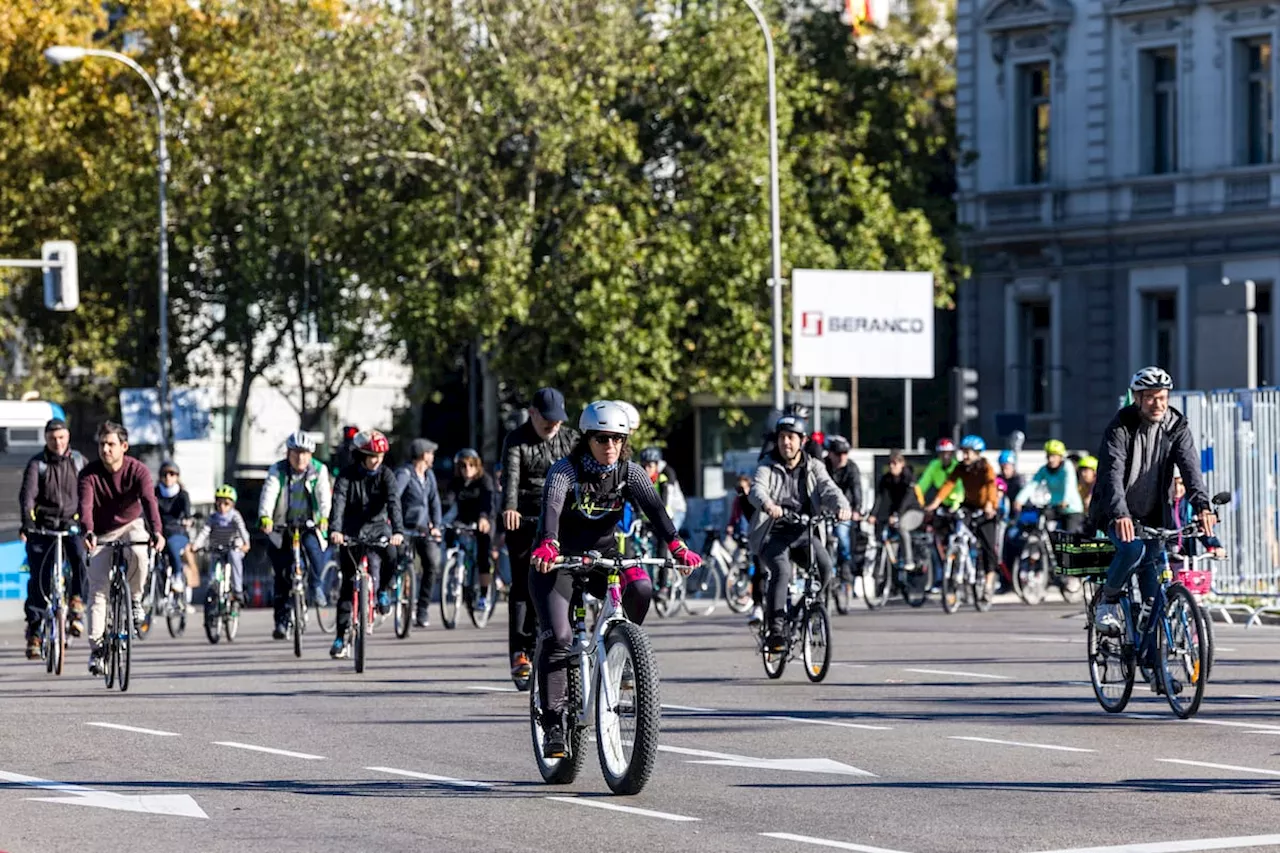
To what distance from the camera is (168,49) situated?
49.8 m

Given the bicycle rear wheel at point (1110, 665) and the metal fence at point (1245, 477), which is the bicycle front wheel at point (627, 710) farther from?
the metal fence at point (1245, 477)

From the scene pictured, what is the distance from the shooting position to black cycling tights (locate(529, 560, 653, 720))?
11.4 meters

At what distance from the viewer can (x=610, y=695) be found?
1109 centimetres

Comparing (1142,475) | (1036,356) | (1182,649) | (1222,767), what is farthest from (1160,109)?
(1222,767)

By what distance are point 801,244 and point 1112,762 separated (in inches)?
1228

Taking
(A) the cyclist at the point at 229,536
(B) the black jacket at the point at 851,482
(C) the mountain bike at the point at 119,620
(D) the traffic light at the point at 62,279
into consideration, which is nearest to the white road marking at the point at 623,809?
(C) the mountain bike at the point at 119,620

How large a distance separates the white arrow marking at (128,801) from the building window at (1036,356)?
36.3 metres

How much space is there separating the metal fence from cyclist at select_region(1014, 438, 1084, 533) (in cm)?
352

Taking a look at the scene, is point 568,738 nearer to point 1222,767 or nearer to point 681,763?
point 681,763

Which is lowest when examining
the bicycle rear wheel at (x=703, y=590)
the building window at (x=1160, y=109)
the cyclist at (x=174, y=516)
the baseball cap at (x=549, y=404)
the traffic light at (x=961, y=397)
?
the bicycle rear wheel at (x=703, y=590)

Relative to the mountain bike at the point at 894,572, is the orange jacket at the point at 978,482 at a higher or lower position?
higher

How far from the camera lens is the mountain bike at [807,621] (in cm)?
1709

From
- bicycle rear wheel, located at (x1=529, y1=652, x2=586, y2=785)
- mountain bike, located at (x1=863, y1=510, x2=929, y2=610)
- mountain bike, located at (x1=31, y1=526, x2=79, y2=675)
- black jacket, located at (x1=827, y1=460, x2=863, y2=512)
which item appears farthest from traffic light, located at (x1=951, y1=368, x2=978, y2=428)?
bicycle rear wheel, located at (x1=529, y1=652, x2=586, y2=785)

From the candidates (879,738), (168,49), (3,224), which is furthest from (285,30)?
(879,738)
